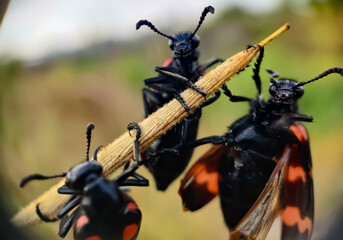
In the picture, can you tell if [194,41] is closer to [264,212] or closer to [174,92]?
[174,92]

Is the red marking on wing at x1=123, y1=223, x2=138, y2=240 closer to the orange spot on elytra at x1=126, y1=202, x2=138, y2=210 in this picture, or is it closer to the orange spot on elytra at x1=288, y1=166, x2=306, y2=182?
the orange spot on elytra at x1=126, y1=202, x2=138, y2=210

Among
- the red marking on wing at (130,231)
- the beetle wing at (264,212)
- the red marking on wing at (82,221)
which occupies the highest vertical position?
the red marking on wing at (82,221)

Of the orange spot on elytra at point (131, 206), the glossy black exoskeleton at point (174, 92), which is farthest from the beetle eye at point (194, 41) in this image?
the orange spot on elytra at point (131, 206)

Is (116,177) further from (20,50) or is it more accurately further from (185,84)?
(20,50)

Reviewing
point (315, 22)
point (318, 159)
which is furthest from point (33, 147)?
point (315, 22)

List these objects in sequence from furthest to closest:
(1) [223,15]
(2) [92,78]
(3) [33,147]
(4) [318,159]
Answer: (1) [223,15]
(2) [92,78]
(4) [318,159]
(3) [33,147]

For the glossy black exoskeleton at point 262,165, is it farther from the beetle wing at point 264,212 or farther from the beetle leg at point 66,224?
the beetle leg at point 66,224

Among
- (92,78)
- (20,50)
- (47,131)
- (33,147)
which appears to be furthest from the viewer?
(92,78)

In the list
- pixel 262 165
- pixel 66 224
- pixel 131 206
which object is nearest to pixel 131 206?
pixel 131 206
